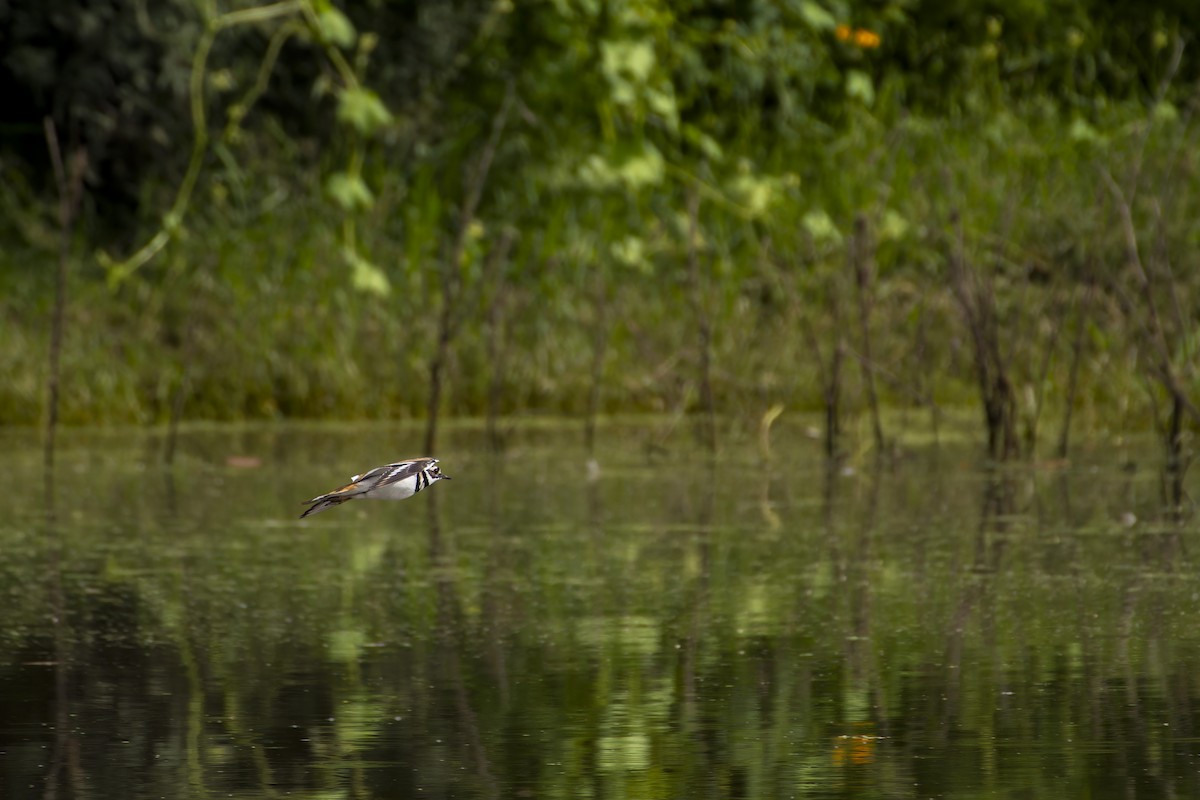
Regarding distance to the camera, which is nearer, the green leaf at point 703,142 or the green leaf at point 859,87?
the green leaf at point 703,142

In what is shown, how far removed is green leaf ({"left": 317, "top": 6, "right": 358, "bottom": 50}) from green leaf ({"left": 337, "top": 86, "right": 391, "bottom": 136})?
23 cm

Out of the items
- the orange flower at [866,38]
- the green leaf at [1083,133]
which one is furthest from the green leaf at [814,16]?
the green leaf at [1083,133]

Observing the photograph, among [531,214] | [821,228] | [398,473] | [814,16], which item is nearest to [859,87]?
[814,16]

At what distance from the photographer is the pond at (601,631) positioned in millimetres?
4250

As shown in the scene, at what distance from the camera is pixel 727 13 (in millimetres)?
13625

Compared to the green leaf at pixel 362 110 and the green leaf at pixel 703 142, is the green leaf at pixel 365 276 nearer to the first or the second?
the green leaf at pixel 362 110

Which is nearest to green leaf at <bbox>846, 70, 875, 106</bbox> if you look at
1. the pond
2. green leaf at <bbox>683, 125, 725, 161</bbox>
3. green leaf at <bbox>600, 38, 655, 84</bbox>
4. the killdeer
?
green leaf at <bbox>683, 125, 725, 161</bbox>

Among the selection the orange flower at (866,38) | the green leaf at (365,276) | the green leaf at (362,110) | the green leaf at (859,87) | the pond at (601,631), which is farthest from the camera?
the green leaf at (859,87)

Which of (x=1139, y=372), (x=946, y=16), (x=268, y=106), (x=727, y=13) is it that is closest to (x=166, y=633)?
(x=1139, y=372)

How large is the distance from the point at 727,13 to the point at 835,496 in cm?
554

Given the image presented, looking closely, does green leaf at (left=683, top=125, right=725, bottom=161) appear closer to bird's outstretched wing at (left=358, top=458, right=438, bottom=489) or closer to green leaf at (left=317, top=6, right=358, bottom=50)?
green leaf at (left=317, top=6, right=358, bottom=50)

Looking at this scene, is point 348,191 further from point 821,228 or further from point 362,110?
point 821,228

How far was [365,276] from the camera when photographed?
11188 mm

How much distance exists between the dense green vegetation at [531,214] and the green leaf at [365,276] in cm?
3
